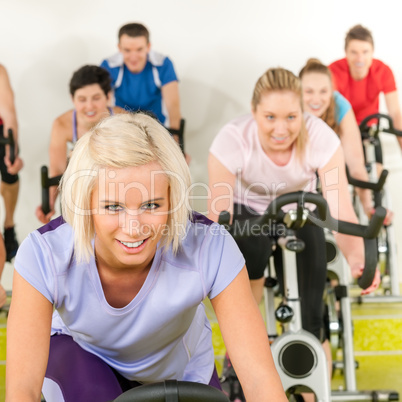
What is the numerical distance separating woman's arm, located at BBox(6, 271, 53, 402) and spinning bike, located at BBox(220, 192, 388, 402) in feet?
2.33

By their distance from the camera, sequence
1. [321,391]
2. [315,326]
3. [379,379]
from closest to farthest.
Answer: [321,391] < [315,326] < [379,379]

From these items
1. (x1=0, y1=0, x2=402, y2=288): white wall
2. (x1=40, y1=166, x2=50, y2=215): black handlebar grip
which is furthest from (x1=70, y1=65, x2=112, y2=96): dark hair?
(x1=40, y1=166, x2=50, y2=215): black handlebar grip

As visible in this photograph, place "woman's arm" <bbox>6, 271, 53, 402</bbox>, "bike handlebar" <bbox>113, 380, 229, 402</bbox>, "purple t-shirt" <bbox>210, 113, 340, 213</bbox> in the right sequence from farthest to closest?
"purple t-shirt" <bbox>210, 113, 340, 213</bbox>
"woman's arm" <bbox>6, 271, 53, 402</bbox>
"bike handlebar" <bbox>113, 380, 229, 402</bbox>

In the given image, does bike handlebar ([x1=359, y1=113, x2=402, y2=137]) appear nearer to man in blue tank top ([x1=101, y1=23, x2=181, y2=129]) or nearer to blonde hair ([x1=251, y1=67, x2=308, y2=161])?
man in blue tank top ([x1=101, y1=23, x2=181, y2=129])

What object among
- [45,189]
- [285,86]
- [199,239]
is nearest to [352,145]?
[285,86]

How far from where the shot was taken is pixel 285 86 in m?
2.66

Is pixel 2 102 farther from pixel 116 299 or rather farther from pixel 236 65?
pixel 116 299

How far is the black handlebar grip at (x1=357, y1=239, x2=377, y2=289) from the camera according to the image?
6.07 feet

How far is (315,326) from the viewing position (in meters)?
2.47

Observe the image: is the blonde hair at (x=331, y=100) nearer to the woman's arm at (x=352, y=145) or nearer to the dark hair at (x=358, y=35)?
the woman's arm at (x=352, y=145)

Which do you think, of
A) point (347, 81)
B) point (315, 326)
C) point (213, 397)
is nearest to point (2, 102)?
point (347, 81)

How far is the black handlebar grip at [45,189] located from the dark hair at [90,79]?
87 centimetres

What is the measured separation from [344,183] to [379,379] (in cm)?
104

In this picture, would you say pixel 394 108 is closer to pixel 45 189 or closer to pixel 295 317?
pixel 45 189
